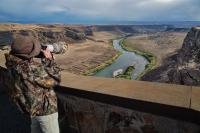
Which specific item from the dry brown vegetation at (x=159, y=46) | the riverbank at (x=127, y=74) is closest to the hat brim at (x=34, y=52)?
the riverbank at (x=127, y=74)

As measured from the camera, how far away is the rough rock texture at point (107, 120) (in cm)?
325

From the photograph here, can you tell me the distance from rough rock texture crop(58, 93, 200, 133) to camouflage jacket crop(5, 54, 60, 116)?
2.15 ft

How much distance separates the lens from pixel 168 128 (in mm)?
3244

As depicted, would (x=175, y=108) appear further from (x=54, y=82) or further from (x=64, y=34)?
(x=64, y=34)

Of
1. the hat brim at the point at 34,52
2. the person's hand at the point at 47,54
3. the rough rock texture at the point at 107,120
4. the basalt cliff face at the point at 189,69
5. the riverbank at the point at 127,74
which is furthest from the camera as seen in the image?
the riverbank at the point at 127,74

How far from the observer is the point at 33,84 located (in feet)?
11.3

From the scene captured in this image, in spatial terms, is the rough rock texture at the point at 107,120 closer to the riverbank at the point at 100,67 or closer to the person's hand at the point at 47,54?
the person's hand at the point at 47,54

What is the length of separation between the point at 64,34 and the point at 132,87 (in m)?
94.1

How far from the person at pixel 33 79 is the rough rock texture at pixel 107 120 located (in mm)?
605

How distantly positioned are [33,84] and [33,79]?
0.06 m

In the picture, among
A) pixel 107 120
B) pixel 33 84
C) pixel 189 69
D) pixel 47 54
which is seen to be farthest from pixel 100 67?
pixel 33 84

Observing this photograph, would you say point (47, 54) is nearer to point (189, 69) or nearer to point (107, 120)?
point (107, 120)

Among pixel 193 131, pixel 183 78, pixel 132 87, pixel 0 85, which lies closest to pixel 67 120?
pixel 132 87

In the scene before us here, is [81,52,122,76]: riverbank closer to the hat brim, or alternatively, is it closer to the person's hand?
the person's hand
